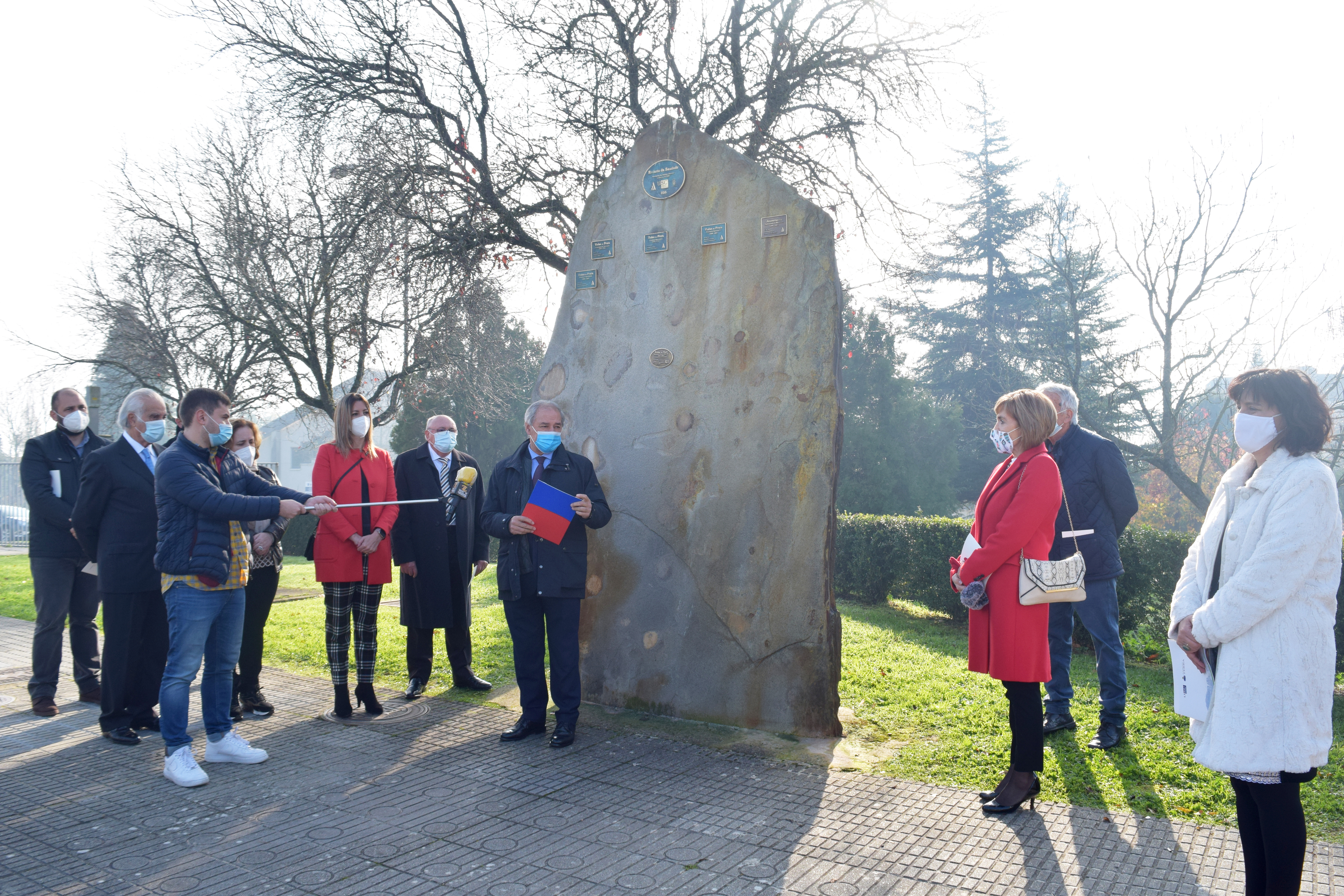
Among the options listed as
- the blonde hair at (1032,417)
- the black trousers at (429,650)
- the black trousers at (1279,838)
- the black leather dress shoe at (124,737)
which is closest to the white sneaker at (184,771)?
the black leather dress shoe at (124,737)

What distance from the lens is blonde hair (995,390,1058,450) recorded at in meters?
3.86

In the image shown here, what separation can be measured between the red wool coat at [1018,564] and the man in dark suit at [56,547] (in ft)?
18.5

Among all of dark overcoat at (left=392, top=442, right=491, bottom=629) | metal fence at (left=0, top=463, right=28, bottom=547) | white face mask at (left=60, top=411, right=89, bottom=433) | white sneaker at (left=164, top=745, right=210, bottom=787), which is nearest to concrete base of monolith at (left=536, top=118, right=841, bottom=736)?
dark overcoat at (left=392, top=442, right=491, bottom=629)

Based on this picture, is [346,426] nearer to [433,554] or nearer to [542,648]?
[433,554]

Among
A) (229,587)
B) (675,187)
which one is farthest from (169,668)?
(675,187)

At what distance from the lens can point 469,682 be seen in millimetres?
6191

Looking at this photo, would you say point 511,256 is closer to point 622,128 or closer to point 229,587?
point 622,128

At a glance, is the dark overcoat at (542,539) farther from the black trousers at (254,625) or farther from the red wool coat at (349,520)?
the black trousers at (254,625)

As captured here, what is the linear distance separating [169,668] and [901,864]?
3631mm

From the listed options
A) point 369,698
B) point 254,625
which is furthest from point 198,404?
point 369,698

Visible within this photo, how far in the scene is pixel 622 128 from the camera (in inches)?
391

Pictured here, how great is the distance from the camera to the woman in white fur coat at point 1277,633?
256 cm

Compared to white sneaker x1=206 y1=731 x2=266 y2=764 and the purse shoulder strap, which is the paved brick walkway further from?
the purse shoulder strap

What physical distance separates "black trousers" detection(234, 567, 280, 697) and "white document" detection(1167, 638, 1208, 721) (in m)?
5.10
